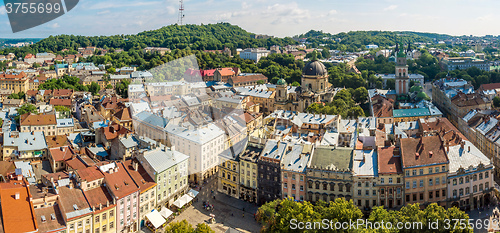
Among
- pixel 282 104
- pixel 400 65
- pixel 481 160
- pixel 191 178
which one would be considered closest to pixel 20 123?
pixel 191 178

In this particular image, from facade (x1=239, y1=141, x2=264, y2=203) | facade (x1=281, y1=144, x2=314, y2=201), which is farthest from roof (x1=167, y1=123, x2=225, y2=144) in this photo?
facade (x1=281, y1=144, x2=314, y2=201)

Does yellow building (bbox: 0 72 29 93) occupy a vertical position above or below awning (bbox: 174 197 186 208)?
above

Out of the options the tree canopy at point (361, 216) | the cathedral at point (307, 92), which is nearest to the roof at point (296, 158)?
→ the tree canopy at point (361, 216)

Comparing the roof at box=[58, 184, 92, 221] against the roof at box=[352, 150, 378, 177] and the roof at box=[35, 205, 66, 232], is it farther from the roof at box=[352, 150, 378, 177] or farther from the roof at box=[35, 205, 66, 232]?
the roof at box=[352, 150, 378, 177]

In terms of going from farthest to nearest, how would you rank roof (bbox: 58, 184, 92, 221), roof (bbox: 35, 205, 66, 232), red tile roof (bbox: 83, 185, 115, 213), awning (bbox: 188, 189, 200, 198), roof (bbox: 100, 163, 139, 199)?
awning (bbox: 188, 189, 200, 198) < roof (bbox: 100, 163, 139, 199) < red tile roof (bbox: 83, 185, 115, 213) < roof (bbox: 58, 184, 92, 221) < roof (bbox: 35, 205, 66, 232)

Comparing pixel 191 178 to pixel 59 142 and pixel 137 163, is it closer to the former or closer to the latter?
pixel 137 163

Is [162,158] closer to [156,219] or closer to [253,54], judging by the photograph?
[156,219]

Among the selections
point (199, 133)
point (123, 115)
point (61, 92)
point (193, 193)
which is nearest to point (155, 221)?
point (193, 193)
